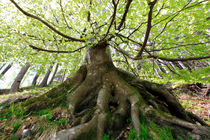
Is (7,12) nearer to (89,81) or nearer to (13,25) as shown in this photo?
(13,25)

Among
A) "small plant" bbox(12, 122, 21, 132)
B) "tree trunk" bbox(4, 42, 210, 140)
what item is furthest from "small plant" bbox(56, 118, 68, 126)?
"small plant" bbox(12, 122, 21, 132)

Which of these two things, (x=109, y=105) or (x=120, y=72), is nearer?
(x=109, y=105)

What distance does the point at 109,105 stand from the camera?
109 inches

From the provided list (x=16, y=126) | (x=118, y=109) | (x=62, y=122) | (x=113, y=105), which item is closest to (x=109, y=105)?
(x=113, y=105)

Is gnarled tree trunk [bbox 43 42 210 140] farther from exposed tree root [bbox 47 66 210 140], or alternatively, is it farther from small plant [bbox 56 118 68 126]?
small plant [bbox 56 118 68 126]

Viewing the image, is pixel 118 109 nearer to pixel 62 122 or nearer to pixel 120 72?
pixel 62 122

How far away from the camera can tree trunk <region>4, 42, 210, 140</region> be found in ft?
5.94

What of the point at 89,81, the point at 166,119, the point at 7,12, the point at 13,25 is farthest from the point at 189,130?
the point at 7,12

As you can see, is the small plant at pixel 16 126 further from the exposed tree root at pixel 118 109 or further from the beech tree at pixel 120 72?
the exposed tree root at pixel 118 109

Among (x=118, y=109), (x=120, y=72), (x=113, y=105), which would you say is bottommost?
(x=118, y=109)

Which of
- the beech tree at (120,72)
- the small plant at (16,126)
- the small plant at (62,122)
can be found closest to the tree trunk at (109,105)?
the beech tree at (120,72)

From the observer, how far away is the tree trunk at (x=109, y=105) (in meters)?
1.81

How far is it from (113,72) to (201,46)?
3.31m

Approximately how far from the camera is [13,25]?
435 cm
